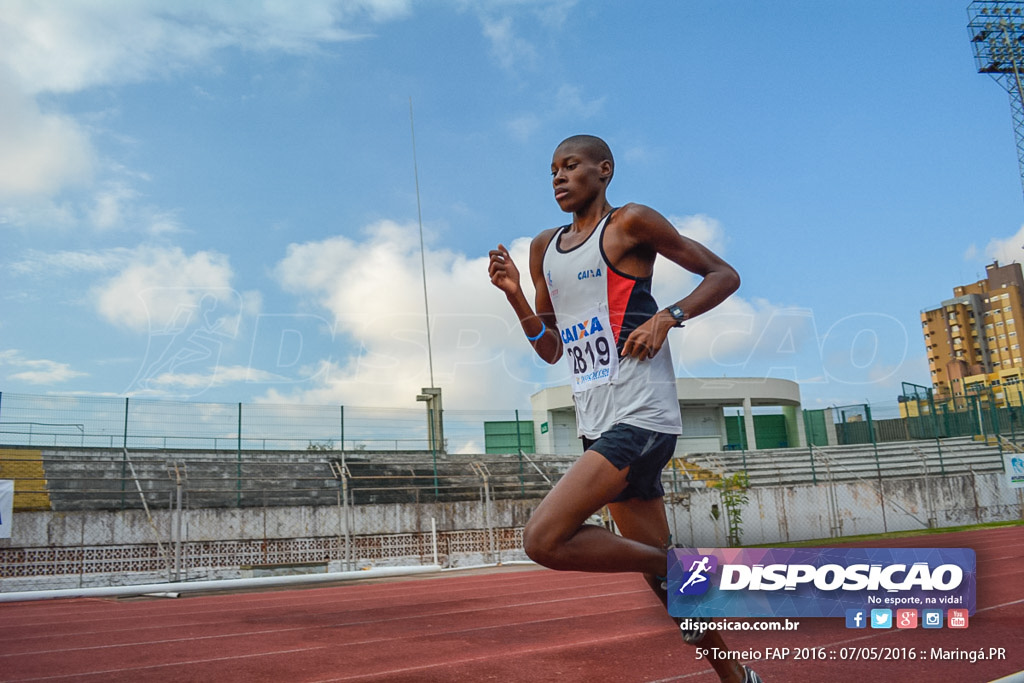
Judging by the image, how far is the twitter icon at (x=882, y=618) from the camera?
8.28ft

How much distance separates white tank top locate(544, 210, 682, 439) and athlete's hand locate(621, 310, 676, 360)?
0.16ft

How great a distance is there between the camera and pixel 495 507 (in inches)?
666

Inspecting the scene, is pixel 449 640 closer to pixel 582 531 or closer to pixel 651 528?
pixel 651 528

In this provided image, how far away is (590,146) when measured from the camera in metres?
2.77

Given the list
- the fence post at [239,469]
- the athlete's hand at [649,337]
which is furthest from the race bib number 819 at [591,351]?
the fence post at [239,469]

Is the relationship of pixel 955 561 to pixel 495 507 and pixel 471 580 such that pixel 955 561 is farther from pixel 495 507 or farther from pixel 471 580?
pixel 495 507

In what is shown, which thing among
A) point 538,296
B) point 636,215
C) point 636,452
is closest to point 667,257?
point 636,215

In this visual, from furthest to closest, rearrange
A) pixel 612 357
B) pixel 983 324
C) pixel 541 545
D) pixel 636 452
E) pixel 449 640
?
1. pixel 983 324
2. pixel 449 640
3. pixel 612 357
4. pixel 636 452
5. pixel 541 545

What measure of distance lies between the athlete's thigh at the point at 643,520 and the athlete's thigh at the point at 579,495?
232mm

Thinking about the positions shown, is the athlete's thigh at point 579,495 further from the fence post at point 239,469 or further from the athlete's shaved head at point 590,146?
the fence post at point 239,469

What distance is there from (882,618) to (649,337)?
3.87ft

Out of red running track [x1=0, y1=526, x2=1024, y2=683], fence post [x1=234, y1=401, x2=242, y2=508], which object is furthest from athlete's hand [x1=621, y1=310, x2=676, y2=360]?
fence post [x1=234, y1=401, x2=242, y2=508]

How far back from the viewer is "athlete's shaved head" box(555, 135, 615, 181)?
2768 millimetres

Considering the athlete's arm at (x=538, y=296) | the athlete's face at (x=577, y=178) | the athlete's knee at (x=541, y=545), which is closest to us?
the athlete's knee at (x=541, y=545)
